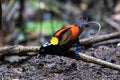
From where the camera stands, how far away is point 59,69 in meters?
4.27

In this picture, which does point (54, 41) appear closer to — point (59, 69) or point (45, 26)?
point (59, 69)

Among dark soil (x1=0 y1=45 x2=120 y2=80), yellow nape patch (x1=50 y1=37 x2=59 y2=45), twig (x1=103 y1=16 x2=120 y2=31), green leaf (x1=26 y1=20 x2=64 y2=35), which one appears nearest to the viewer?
yellow nape patch (x1=50 y1=37 x2=59 y2=45)

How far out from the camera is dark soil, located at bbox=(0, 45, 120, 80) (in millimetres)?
4059

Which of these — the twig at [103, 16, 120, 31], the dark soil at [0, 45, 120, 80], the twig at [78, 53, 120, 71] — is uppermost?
the twig at [103, 16, 120, 31]

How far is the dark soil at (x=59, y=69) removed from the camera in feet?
13.3

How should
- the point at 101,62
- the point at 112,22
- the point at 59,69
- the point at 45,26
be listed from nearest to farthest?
the point at 101,62
the point at 59,69
the point at 112,22
the point at 45,26

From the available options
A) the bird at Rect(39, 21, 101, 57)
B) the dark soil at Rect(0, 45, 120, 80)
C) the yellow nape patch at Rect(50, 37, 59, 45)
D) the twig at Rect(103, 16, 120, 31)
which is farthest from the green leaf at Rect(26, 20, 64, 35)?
the yellow nape patch at Rect(50, 37, 59, 45)

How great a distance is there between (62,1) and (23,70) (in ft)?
28.8

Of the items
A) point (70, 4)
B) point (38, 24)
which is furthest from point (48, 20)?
point (70, 4)

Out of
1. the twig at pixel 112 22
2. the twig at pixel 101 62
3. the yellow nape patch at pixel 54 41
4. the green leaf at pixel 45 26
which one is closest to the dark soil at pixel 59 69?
the twig at pixel 101 62

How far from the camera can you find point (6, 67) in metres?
4.49

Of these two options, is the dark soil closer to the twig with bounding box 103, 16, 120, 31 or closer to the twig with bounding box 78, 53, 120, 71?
the twig with bounding box 78, 53, 120, 71

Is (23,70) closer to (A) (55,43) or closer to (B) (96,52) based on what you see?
(A) (55,43)

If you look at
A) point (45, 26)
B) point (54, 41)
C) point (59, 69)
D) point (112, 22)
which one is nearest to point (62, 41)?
point (54, 41)
